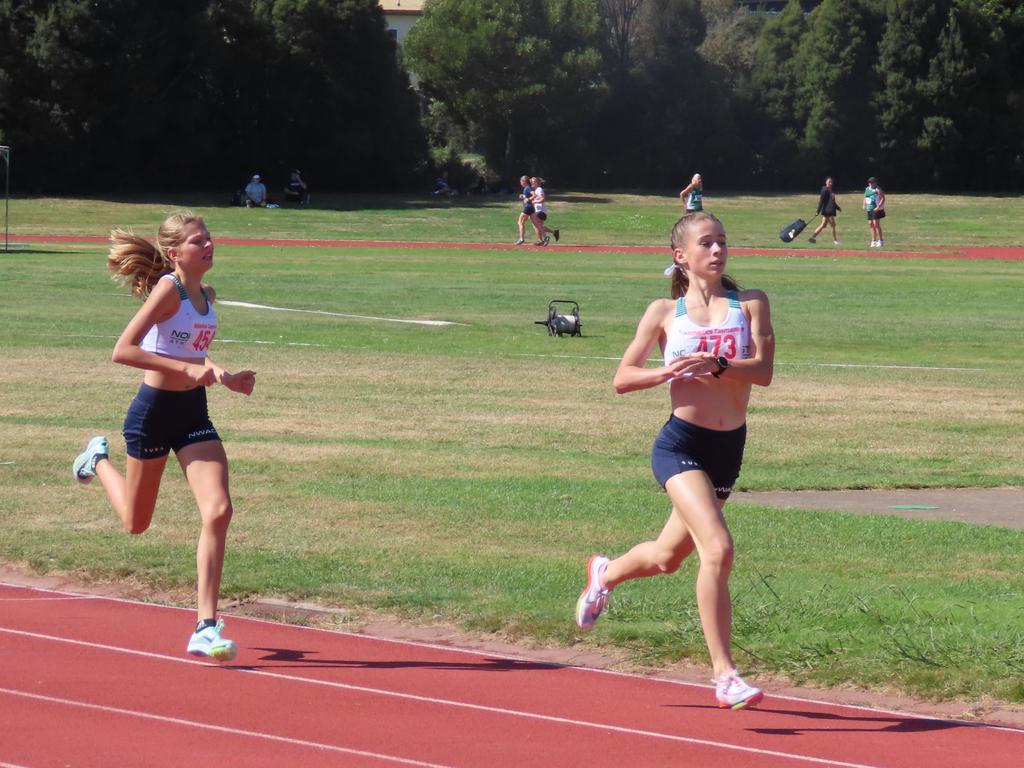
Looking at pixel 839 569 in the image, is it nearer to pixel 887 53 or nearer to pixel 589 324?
pixel 589 324

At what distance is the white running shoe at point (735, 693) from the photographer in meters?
6.28

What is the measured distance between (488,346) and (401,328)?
8.76 ft

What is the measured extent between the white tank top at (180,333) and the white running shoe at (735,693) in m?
2.82

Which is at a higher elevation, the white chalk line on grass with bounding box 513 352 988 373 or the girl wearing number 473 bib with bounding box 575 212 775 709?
the girl wearing number 473 bib with bounding box 575 212 775 709

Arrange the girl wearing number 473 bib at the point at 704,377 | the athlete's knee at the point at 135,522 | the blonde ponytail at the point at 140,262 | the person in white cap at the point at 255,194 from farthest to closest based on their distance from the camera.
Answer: the person in white cap at the point at 255,194, the athlete's knee at the point at 135,522, the blonde ponytail at the point at 140,262, the girl wearing number 473 bib at the point at 704,377

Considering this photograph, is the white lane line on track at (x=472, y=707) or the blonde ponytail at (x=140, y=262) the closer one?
the white lane line on track at (x=472, y=707)

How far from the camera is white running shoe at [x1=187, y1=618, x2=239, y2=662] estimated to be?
702 cm

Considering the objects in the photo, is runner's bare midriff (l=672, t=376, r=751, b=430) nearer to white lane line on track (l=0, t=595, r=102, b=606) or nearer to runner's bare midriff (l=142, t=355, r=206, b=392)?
runner's bare midriff (l=142, t=355, r=206, b=392)

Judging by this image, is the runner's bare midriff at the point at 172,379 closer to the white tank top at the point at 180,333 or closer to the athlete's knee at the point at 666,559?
the white tank top at the point at 180,333

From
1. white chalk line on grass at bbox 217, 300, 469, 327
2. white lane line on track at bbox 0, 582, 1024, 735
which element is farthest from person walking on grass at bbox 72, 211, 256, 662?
white chalk line on grass at bbox 217, 300, 469, 327

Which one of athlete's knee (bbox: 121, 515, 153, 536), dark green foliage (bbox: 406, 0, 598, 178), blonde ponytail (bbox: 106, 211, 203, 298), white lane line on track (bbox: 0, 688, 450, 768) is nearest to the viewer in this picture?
white lane line on track (bbox: 0, 688, 450, 768)

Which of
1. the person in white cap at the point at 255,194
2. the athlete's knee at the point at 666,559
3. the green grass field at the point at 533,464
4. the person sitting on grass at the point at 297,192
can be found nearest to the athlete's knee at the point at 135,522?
the green grass field at the point at 533,464

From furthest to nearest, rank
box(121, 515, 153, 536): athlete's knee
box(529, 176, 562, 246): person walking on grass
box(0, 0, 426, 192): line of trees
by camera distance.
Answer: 1. box(0, 0, 426, 192): line of trees
2. box(529, 176, 562, 246): person walking on grass
3. box(121, 515, 153, 536): athlete's knee

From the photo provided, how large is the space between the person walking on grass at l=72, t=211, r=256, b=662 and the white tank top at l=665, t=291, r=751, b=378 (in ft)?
6.17
